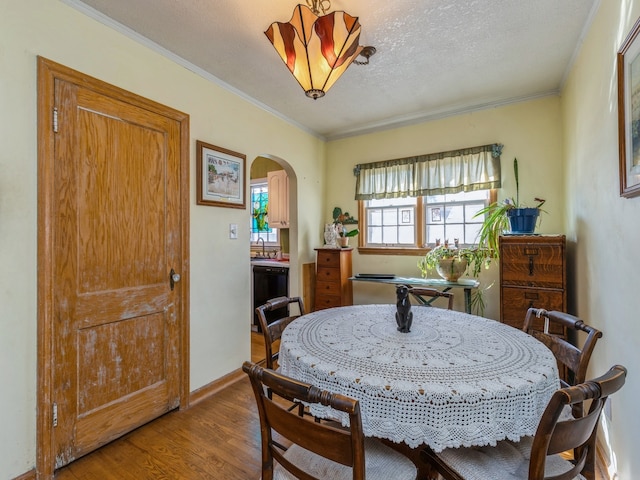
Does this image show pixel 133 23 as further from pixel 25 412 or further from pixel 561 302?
pixel 561 302

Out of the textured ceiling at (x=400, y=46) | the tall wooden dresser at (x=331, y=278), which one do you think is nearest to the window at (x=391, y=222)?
the tall wooden dresser at (x=331, y=278)

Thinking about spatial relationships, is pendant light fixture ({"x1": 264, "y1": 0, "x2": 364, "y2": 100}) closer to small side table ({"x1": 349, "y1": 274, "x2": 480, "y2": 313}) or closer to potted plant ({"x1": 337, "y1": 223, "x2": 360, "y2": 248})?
small side table ({"x1": 349, "y1": 274, "x2": 480, "y2": 313})

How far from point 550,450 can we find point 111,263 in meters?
2.25

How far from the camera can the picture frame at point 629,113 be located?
129cm

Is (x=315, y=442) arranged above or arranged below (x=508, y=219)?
below

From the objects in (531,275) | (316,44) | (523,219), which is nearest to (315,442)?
(316,44)

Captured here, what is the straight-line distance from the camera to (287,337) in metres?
1.49

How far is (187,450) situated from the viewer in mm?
1845

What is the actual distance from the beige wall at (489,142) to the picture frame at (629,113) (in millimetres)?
1636

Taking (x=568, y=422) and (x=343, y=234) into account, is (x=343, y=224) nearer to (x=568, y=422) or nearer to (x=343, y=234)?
(x=343, y=234)

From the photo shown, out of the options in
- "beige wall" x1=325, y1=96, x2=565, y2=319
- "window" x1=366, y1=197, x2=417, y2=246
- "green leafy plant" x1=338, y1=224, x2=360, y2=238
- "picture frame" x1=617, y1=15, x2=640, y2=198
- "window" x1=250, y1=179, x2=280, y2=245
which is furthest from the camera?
"window" x1=250, y1=179, x2=280, y2=245

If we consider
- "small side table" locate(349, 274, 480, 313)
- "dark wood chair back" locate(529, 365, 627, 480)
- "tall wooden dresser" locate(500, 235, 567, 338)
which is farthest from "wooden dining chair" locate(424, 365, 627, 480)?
"small side table" locate(349, 274, 480, 313)

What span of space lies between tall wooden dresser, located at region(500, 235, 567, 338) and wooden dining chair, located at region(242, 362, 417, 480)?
1.91 m

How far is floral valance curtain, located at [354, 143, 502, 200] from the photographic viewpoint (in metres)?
3.14
